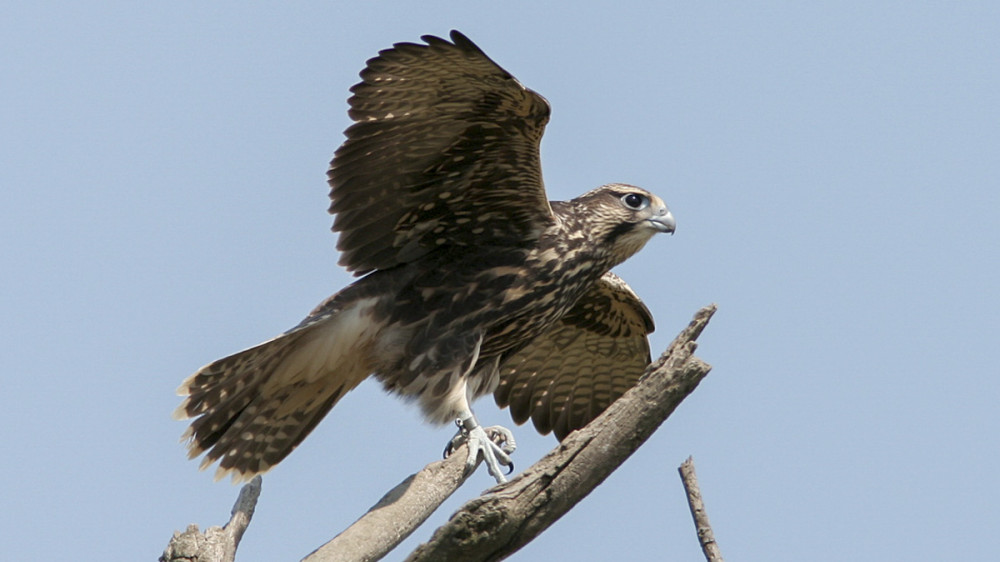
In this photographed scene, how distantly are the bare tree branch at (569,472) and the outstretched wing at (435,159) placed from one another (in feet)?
6.49

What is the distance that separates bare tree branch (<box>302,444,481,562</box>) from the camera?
4.20m

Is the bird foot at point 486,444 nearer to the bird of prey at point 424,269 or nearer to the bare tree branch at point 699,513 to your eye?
the bird of prey at point 424,269

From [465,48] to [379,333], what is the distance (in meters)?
1.54

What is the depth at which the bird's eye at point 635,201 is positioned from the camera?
616 centimetres

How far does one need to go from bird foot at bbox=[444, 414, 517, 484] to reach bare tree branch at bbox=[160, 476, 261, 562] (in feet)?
3.39

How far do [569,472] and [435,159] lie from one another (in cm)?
237

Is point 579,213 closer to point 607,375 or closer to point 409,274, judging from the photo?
point 409,274

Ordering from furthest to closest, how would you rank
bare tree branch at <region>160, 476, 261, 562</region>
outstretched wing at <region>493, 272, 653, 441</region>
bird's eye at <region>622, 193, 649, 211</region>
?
outstretched wing at <region>493, 272, 653, 441</region> → bird's eye at <region>622, 193, 649, 211</region> → bare tree branch at <region>160, 476, 261, 562</region>

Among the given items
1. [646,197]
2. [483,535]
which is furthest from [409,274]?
[483,535]

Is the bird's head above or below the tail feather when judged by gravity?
above

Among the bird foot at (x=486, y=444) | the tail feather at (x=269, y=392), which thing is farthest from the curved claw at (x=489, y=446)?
the tail feather at (x=269, y=392)

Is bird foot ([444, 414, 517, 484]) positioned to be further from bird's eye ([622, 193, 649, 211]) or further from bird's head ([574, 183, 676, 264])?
bird's eye ([622, 193, 649, 211])

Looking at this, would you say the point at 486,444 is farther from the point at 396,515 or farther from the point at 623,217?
the point at 623,217

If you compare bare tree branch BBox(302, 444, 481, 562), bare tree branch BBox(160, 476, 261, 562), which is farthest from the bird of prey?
Result: bare tree branch BBox(160, 476, 261, 562)
